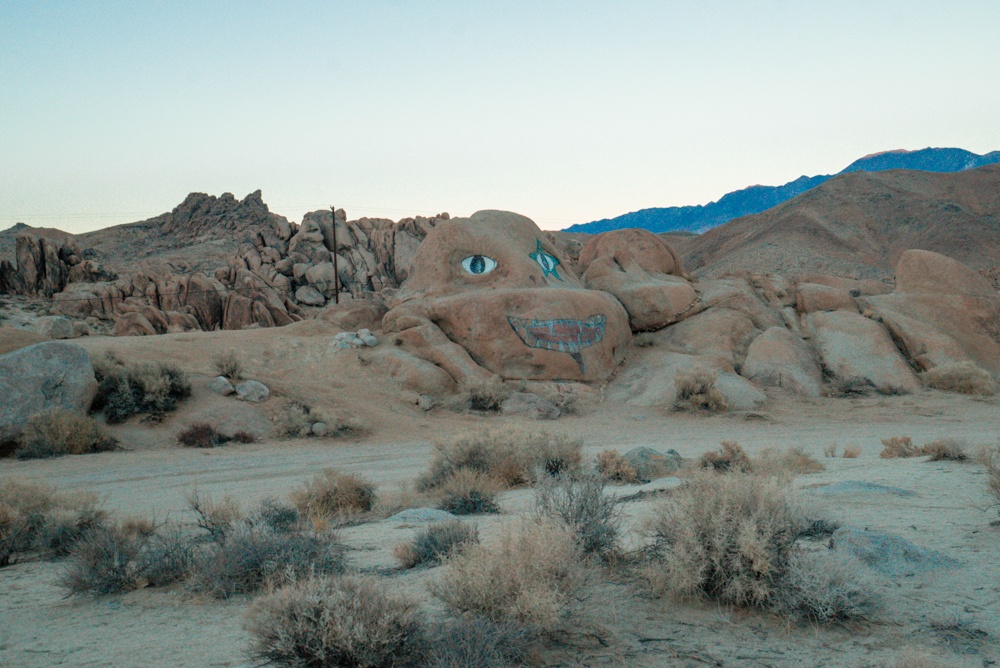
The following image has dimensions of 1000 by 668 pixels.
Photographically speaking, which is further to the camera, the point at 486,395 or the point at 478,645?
the point at 486,395

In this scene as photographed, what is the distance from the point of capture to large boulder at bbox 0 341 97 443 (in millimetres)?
13305

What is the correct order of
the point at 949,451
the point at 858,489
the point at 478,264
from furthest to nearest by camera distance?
the point at 478,264 < the point at 949,451 < the point at 858,489

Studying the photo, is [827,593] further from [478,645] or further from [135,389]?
[135,389]

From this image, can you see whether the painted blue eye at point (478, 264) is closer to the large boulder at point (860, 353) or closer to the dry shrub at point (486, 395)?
the dry shrub at point (486, 395)

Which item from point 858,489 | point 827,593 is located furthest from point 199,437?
point 827,593

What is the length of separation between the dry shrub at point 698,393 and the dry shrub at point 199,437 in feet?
34.5

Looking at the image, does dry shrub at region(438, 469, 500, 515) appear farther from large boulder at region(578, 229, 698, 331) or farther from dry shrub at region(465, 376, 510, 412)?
large boulder at region(578, 229, 698, 331)

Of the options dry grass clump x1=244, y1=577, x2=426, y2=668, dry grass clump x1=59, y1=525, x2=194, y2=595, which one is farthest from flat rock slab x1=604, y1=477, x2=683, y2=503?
dry grass clump x1=244, y1=577, x2=426, y2=668

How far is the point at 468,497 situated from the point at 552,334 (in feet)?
39.9

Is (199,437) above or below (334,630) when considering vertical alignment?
below

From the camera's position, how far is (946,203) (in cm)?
7388

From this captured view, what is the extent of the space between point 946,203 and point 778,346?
6510 centimetres

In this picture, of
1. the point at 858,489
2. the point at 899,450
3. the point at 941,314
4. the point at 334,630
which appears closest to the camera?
the point at 334,630

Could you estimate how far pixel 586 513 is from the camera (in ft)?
17.1
